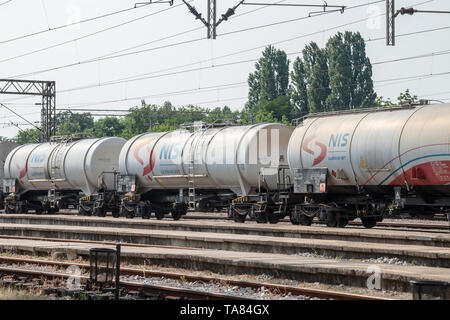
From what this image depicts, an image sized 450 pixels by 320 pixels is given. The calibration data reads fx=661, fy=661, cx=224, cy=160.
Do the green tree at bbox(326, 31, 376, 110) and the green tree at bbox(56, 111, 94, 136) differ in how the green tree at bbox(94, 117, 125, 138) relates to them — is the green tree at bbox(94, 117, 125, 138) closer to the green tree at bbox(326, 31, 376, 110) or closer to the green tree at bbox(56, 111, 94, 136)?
the green tree at bbox(56, 111, 94, 136)

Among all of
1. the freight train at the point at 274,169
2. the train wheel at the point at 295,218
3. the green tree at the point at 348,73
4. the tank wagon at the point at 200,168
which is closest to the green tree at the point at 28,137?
the green tree at the point at 348,73

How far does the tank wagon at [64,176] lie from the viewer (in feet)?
102

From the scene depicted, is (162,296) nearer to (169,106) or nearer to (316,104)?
(316,104)

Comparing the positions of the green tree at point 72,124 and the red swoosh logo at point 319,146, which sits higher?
the green tree at point 72,124

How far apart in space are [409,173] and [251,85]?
216 ft

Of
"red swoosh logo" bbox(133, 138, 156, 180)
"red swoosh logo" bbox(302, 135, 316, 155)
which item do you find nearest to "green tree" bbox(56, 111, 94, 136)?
"red swoosh logo" bbox(133, 138, 156, 180)

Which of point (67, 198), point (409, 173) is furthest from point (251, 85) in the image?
point (409, 173)

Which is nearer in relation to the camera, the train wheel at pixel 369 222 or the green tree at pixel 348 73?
the train wheel at pixel 369 222

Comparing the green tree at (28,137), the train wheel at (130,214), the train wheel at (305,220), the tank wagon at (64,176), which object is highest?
the green tree at (28,137)

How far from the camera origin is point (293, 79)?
78625mm

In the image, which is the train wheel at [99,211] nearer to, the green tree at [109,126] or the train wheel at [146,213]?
the train wheel at [146,213]

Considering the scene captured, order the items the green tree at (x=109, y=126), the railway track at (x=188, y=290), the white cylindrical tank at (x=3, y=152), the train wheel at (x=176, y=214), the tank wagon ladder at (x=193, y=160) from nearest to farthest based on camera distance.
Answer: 1. the railway track at (x=188, y=290)
2. the tank wagon ladder at (x=193, y=160)
3. the train wheel at (x=176, y=214)
4. the white cylindrical tank at (x=3, y=152)
5. the green tree at (x=109, y=126)

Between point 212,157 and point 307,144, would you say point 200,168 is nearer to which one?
point 212,157

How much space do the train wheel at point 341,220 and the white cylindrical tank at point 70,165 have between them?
43.9 feet
